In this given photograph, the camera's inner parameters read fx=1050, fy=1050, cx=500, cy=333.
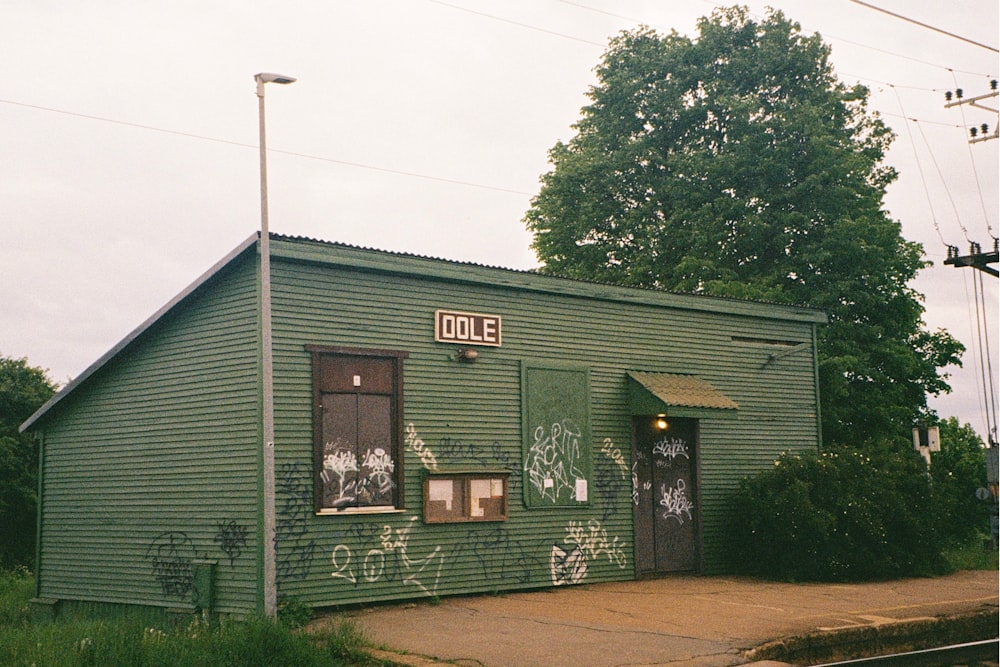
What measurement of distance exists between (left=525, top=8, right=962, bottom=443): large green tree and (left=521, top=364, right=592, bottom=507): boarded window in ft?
40.8

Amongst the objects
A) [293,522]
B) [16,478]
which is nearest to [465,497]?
[293,522]

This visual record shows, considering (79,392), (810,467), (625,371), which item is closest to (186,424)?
(79,392)

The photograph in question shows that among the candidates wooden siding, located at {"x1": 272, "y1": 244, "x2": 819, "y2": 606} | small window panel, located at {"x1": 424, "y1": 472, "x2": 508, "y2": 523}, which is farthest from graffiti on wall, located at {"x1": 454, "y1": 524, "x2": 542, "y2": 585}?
small window panel, located at {"x1": 424, "y1": 472, "x2": 508, "y2": 523}

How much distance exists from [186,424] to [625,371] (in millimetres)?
6951

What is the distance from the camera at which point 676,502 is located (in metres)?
17.7

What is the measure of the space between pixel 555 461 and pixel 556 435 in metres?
0.40

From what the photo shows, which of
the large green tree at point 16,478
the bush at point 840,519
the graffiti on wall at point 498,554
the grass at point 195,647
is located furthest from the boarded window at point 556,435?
the large green tree at point 16,478

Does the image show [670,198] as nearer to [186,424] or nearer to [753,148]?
[753,148]

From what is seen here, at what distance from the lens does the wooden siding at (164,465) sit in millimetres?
13469

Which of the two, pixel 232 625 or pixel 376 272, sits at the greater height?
pixel 376 272

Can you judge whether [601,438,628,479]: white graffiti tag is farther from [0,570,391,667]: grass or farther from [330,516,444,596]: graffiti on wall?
[0,570,391,667]: grass

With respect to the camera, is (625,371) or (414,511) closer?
(414,511)

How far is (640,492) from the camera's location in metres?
17.2

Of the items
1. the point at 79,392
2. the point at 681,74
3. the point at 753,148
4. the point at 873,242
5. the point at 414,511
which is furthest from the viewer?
the point at 681,74
